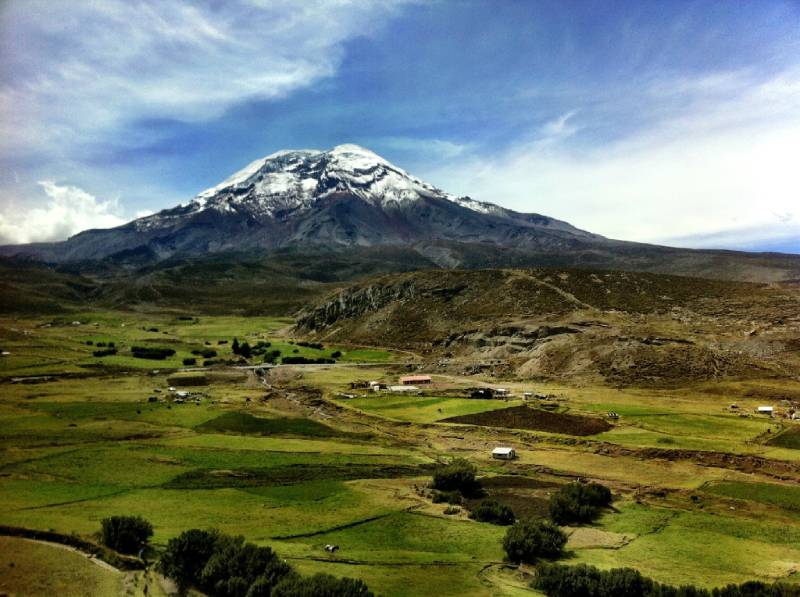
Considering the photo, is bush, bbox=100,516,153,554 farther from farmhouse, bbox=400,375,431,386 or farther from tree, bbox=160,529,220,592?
farmhouse, bbox=400,375,431,386

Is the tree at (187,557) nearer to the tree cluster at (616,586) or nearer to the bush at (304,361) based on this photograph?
the tree cluster at (616,586)

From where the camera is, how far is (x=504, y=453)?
5050cm

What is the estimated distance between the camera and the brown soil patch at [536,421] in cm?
5888

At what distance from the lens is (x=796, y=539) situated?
32.1 metres

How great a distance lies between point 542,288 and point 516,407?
222ft

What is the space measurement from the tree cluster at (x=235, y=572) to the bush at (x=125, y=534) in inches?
115

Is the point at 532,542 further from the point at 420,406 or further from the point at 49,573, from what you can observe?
the point at 420,406

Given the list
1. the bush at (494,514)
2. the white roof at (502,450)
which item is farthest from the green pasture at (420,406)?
the bush at (494,514)

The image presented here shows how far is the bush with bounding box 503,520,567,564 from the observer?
98.5 feet

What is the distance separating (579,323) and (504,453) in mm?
60970

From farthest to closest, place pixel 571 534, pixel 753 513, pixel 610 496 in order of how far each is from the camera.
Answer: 1. pixel 610 496
2. pixel 753 513
3. pixel 571 534

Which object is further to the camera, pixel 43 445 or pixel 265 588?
pixel 43 445

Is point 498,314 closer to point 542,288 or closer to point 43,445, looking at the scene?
point 542,288

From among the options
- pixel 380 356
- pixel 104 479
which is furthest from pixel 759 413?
pixel 380 356
